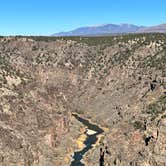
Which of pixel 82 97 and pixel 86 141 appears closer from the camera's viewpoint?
pixel 86 141

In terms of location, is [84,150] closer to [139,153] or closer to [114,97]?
[139,153]

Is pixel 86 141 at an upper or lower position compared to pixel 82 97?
lower

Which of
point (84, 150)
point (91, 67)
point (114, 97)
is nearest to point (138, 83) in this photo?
point (114, 97)

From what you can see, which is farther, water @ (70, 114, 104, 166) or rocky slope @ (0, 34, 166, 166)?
water @ (70, 114, 104, 166)

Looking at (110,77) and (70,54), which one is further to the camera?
(70,54)

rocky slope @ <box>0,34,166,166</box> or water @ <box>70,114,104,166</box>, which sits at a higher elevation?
rocky slope @ <box>0,34,166,166</box>

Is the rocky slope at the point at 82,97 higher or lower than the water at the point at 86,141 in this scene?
higher

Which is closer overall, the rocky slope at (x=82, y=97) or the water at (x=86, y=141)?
the rocky slope at (x=82, y=97)

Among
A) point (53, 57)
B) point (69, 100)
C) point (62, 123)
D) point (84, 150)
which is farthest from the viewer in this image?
point (53, 57)
